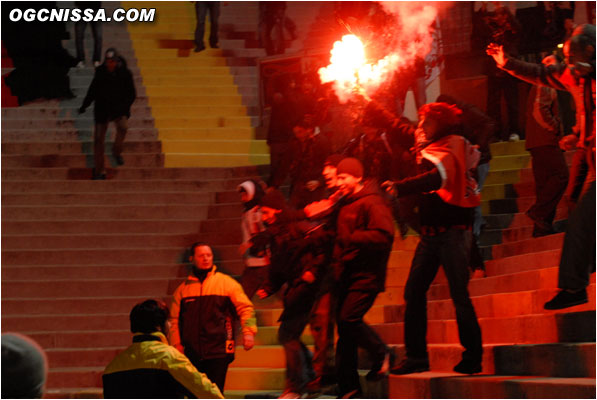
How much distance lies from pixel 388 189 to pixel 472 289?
2.62m

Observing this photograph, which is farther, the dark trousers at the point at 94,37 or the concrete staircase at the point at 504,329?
the dark trousers at the point at 94,37

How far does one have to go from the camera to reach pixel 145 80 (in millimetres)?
15969

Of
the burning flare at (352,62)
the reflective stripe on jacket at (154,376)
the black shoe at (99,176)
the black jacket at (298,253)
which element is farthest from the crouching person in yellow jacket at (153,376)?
the black shoe at (99,176)

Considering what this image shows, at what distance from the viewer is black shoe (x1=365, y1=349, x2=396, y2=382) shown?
7266 millimetres

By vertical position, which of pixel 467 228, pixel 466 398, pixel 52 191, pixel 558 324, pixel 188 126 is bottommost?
pixel 466 398

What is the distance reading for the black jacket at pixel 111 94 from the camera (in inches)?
507

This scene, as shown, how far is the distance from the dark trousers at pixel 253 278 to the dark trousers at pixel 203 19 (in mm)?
8412

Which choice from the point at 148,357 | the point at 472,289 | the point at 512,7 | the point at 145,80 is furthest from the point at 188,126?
the point at 148,357

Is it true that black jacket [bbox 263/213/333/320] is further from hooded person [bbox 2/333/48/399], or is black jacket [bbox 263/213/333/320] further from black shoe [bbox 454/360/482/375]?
hooded person [bbox 2/333/48/399]

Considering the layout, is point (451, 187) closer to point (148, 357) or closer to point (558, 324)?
point (558, 324)

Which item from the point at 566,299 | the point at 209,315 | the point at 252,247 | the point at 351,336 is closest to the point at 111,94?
A: the point at 252,247

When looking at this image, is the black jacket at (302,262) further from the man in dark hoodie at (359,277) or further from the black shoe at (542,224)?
the black shoe at (542,224)

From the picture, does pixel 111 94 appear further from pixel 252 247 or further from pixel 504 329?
pixel 504 329

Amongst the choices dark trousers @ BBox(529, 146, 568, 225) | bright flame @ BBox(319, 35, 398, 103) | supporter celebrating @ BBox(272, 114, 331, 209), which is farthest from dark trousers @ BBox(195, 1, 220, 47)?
dark trousers @ BBox(529, 146, 568, 225)
